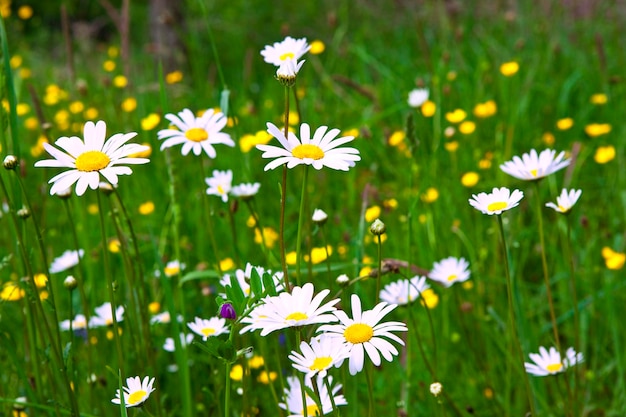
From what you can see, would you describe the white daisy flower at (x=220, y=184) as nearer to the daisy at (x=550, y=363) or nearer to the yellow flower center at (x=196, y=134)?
the yellow flower center at (x=196, y=134)

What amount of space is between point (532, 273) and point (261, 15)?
4150 mm

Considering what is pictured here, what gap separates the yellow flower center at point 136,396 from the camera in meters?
1.01

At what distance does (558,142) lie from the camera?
108 inches

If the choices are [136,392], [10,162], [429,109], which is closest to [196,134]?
[10,162]

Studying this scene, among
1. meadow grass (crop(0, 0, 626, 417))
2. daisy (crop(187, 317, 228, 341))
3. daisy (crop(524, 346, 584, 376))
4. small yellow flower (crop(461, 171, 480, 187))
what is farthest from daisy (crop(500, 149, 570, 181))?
small yellow flower (crop(461, 171, 480, 187))

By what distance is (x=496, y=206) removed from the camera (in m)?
1.08

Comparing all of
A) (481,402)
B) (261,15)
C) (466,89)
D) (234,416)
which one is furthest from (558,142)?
(261,15)

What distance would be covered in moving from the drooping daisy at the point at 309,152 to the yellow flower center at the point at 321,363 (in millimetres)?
221

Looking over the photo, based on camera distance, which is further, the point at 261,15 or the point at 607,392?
the point at 261,15

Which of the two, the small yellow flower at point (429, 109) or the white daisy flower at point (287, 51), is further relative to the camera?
the small yellow flower at point (429, 109)

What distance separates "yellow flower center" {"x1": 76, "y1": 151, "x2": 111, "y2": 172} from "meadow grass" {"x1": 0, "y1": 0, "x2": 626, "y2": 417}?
1.5 inches

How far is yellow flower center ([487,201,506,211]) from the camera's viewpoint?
42.3 inches

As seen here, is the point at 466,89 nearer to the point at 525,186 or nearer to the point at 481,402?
the point at 525,186

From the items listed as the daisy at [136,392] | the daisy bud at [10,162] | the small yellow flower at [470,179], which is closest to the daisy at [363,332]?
the daisy at [136,392]
